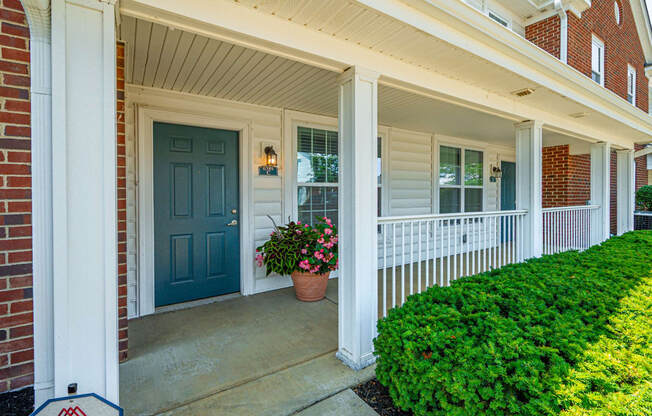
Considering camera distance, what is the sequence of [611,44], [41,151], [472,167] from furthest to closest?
[611,44] < [472,167] < [41,151]

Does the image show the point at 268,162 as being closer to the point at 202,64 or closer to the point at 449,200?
the point at 202,64

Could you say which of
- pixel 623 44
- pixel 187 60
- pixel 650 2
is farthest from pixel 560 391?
pixel 650 2

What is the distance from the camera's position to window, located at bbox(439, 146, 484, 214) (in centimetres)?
618

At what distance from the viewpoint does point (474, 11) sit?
2352mm

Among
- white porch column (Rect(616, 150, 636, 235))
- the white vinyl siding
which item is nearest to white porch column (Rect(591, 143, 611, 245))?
white porch column (Rect(616, 150, 636, 235))

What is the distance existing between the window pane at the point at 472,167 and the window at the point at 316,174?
3266 millimetres

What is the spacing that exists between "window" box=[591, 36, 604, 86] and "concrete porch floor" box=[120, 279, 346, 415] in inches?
289

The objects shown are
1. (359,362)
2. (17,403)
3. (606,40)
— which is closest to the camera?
(17,403)

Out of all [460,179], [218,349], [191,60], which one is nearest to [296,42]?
[191,60]

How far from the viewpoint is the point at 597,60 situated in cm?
675

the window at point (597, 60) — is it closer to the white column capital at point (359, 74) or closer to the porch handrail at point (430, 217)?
the porch handrail at point (430, 217)

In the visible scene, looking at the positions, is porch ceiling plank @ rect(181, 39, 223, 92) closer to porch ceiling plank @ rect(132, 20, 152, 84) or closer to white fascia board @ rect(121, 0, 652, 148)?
porch ceiling plank @ rect(132, 20, 152, 84)

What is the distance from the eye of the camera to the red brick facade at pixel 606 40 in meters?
5.70

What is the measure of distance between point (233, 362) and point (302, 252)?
1.46 m
